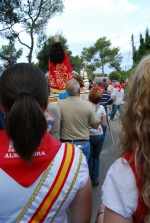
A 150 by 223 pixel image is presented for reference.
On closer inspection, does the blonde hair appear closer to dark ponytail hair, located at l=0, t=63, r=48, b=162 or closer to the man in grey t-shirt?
dark ponytail hair, located at l=0, t=63, r=48, b=162

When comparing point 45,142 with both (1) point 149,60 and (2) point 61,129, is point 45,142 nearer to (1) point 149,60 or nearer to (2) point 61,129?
(1) point 149,60

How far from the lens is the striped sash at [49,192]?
996 millimetres

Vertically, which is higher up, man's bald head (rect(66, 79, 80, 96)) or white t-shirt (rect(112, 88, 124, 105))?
man's bald head (rect(66, 79, 80, 96))

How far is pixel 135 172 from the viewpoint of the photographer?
875 millimetres

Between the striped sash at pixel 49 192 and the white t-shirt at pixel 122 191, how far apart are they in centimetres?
20

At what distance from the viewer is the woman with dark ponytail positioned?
962mm

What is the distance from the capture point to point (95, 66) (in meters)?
69.4

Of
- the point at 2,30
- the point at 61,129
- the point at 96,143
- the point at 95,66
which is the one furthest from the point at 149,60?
the point at 95,66

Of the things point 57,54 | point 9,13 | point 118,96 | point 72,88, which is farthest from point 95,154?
point 9,13

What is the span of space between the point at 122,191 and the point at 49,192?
0.33 metres

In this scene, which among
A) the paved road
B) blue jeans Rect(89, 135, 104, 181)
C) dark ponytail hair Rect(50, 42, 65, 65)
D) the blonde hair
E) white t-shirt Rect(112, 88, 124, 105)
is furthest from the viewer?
white t-shirt Rect(112, 88, 124, 105)

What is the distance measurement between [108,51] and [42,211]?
72.3 m

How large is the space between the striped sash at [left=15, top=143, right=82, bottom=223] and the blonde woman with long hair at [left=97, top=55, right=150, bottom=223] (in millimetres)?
194

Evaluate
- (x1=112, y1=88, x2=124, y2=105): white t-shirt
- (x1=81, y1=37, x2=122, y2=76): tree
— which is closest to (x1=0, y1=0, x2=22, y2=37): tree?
(x1=112, y1=88, x2=124, y2=105): white t-shirt
